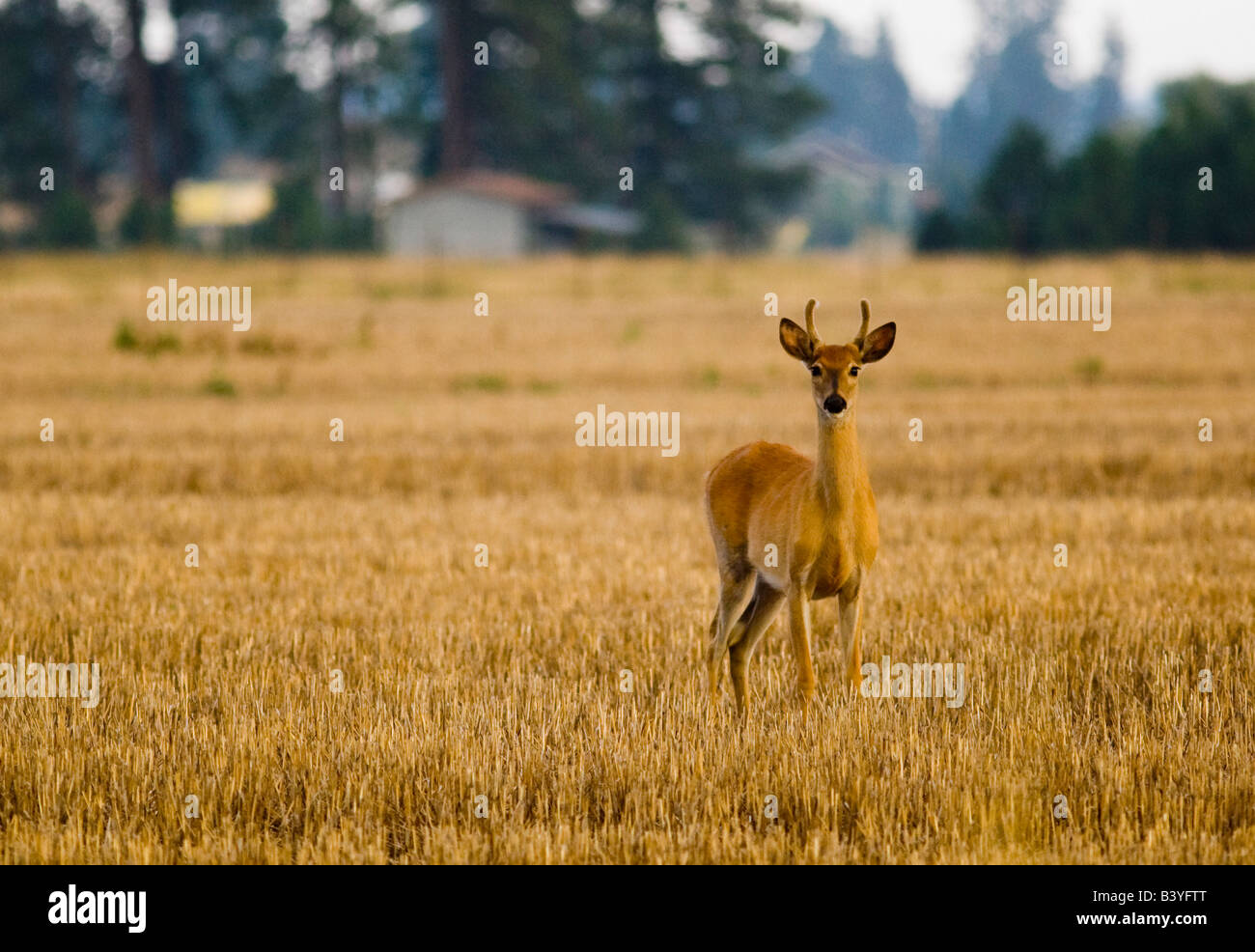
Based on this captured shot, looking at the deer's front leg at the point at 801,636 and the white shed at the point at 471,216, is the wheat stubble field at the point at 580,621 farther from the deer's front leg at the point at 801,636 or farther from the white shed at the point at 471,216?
the white shed at the point at 471,216

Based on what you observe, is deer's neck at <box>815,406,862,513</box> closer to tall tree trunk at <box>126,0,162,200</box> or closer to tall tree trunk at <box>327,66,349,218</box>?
tall tree trunk at <box>126,0,162,200</box>

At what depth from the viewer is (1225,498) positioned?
1388 cm

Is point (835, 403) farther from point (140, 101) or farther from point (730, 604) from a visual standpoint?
point (140, 101)

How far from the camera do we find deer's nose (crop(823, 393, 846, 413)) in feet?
22.7

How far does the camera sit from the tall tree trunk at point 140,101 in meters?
63.7

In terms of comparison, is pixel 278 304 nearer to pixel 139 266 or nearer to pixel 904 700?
pixel 139 266

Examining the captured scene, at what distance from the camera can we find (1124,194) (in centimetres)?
5000

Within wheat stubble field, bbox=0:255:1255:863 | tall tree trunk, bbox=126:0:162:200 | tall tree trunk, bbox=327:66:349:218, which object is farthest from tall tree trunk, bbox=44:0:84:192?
wheat stubble field, bbox=0:255:1255:863

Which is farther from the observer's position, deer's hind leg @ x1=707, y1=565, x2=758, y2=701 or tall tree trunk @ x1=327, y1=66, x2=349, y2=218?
tall tree trunk @ x1=327, y1=66, x2=349, y2=218

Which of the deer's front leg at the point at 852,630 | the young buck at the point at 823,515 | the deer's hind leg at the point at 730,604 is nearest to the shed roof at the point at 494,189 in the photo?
the deer's hind leg at the point at 730,604

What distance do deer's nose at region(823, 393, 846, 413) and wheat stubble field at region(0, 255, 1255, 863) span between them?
1.31 m

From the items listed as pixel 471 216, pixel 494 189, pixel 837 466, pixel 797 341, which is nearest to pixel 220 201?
pixel 471 216

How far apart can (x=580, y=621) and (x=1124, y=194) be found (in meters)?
45.0
